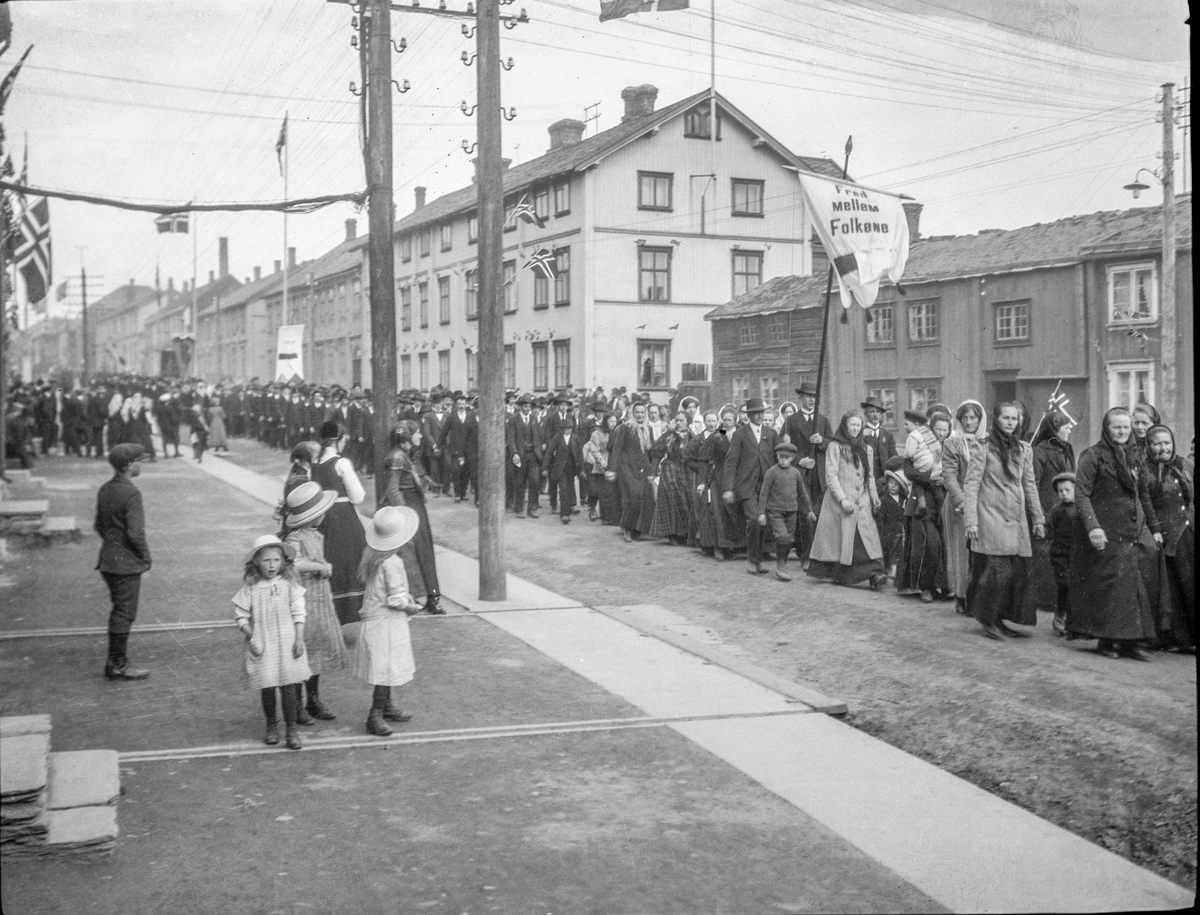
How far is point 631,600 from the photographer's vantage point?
11.3 m

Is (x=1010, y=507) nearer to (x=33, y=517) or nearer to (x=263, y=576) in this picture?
(x=263, y=576)

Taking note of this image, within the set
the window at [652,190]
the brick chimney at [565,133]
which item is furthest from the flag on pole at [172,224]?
the brick chimney at [565,133]

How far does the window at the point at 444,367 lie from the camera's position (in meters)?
37.2

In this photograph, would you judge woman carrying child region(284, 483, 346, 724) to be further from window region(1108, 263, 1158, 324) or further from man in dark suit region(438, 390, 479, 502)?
man in dark suit region(438, 390, 479, 502)

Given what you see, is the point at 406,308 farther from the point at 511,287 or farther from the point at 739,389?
the point at 739,389

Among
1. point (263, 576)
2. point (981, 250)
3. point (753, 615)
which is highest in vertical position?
point (981, 250)

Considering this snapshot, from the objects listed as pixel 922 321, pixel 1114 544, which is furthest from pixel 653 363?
pixel 1114 544

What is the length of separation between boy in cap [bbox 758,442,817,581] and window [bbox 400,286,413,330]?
87.6 feet

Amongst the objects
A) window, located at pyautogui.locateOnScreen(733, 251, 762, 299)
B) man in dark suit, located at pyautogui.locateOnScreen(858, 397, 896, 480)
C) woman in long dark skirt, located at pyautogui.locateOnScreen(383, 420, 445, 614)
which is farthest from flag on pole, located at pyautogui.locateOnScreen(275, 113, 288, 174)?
window, located at pyautogui.locateOnScreen(733, 251, 762, 299)

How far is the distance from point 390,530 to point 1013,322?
17594 millimetres

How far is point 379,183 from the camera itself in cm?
1085

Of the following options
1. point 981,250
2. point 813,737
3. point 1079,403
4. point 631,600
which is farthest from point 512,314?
point 813,737

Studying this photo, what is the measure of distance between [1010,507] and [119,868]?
6.85 m

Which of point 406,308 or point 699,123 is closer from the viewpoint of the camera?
point 699,123
